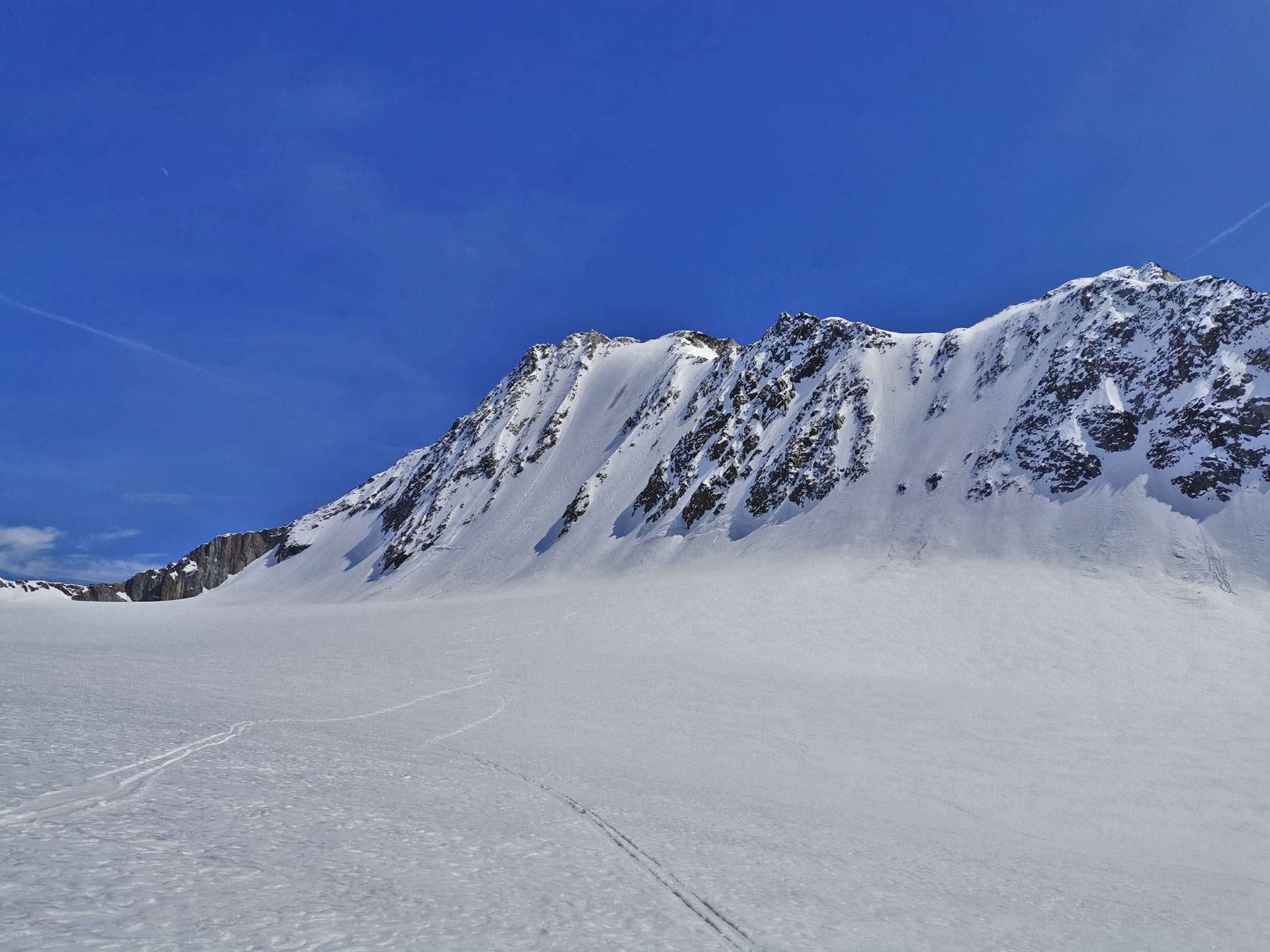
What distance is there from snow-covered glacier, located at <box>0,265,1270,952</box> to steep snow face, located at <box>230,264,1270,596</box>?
300mm

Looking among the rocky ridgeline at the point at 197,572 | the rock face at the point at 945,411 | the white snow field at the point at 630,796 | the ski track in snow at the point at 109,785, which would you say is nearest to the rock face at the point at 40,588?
the rocky ridgeline at the point at 197,572

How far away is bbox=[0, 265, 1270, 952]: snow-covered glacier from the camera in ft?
14.9

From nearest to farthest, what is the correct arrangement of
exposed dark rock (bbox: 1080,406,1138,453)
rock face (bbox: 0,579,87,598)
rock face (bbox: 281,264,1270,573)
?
rock face (bbox: 281,264,1270,573)
exposed dark rock (bbox: 1080,406,1138,453)
rock face (bbox: 0,579,87,598)

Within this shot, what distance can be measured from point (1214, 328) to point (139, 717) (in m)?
52.9

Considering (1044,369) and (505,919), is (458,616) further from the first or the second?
(1044,369)

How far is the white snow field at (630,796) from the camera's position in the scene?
4.13 metres

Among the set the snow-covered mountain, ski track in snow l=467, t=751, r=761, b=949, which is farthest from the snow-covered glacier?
the snow-covered mountain

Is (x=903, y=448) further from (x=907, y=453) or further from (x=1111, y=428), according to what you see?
(x=1111, y=428)

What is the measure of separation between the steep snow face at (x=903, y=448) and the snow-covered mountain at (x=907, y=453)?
0.52 feet

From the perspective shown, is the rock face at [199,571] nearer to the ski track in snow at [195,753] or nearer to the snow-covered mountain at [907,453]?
the snow-covered mountain at [907,453]

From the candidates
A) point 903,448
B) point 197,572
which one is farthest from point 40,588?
point 903,448

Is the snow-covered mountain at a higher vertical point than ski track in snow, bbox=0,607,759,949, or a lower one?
higher

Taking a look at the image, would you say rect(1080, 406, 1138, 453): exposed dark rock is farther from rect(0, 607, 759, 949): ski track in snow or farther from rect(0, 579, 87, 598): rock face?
rect(0, 579, 87, 598): rock face

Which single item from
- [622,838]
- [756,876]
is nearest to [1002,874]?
[756,876]
